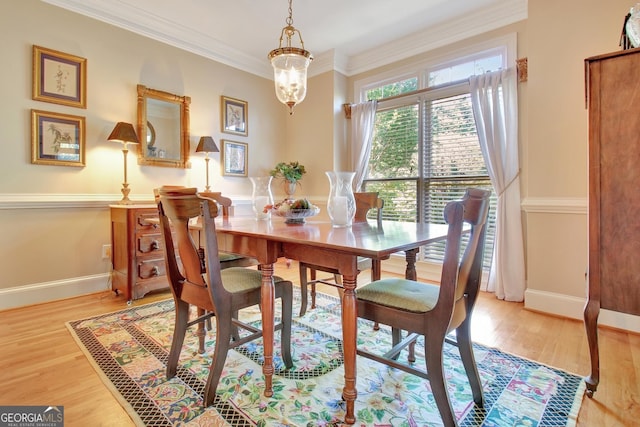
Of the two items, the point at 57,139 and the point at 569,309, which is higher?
the point at 57,139

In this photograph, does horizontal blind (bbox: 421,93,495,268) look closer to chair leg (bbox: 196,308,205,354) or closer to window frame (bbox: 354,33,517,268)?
window frame (bbox: 354,33,517,268)

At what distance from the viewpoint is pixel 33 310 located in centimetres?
256

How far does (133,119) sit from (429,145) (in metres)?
3.15

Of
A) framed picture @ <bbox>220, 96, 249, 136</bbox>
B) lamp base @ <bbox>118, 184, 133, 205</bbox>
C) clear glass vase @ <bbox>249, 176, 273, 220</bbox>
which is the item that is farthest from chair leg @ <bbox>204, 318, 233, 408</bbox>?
framed picture @ <bbox>220, 96, 249, 136</bbox>

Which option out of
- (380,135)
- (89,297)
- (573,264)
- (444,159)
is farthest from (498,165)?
(89,297)

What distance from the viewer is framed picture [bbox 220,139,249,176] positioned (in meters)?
3.94

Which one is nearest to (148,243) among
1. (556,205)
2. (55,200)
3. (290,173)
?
(55,200)

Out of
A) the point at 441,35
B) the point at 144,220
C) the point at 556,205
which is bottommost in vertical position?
the point at 144,220

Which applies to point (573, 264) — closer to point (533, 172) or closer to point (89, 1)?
point (533, 172)

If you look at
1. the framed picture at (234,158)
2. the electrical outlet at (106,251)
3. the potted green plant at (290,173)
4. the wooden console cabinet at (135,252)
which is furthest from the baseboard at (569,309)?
the electrical outlet at (106,251)

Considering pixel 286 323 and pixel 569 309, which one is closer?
pixel 286 323

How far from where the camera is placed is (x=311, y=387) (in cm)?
153

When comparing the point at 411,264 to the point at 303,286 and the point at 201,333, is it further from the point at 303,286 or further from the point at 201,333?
the point at 201,333

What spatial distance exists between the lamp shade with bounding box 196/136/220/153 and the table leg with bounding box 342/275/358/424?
2.85 meters
